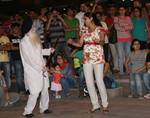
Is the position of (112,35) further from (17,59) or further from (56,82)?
(17,59)

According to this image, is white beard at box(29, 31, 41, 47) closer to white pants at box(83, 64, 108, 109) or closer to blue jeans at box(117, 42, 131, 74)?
white pants at box(83, 64, 108, 109)

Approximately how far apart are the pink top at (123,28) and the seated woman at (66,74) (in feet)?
5.57

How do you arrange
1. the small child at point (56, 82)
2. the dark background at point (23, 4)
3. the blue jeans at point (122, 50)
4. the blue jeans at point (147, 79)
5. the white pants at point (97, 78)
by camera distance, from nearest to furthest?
the white pants at point (97, 78) → the blue jeans at point (147, 79) → the small child at point (56, 82) → the blue jeans at point (122, 50) → the dark background at point (23, 4)

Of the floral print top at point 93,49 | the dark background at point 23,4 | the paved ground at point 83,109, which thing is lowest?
the paved ground at point 83,109

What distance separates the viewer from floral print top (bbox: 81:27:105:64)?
8820 mm

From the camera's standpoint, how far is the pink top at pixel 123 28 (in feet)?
40.2

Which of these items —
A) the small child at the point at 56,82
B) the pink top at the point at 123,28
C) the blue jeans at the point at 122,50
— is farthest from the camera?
the blue jeans at the point at 122,50

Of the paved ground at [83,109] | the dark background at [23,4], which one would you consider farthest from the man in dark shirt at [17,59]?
the dark background at [23,4]

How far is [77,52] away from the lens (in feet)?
38.2

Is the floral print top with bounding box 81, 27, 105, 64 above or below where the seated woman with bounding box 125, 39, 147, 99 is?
above

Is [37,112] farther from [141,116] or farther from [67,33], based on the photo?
[67,33]

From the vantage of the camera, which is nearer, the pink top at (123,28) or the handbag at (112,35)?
the pink top at (123,28)

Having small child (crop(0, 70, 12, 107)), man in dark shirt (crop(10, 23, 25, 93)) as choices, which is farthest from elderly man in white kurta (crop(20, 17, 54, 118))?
man in dark shirt (crop(10, 23, 25, 93))

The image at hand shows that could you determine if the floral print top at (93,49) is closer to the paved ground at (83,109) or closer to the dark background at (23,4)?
the paved ground at (83,109)
